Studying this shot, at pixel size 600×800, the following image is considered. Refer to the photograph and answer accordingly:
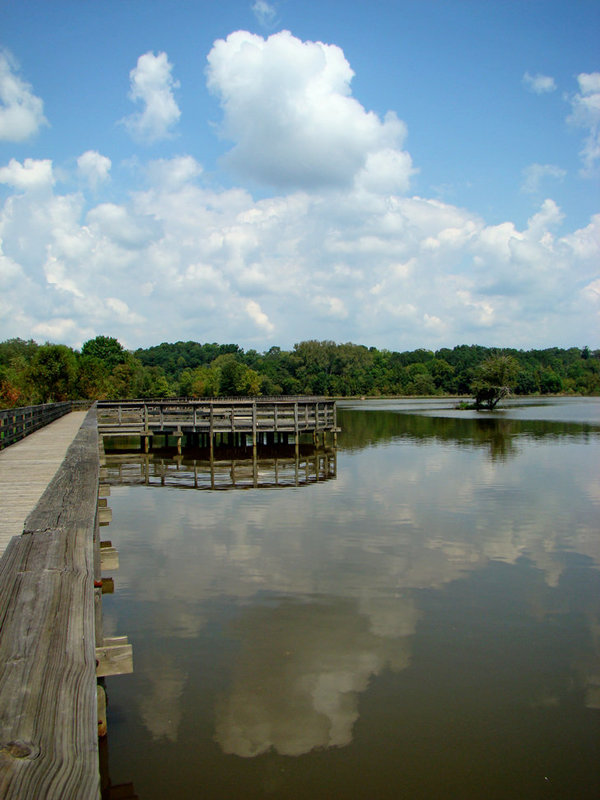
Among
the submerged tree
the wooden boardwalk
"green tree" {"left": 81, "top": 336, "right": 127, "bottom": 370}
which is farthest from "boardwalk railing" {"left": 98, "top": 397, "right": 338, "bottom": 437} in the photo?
"green tree" {"left": 81, "top": 336, "right": 127, "bottom": 370}

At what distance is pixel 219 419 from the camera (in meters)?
30.9

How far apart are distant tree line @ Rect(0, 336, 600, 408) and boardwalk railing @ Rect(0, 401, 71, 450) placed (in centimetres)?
1657

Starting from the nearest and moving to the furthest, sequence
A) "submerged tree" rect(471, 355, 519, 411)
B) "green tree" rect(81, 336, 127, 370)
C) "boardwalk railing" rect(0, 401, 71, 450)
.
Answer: "boardwalk railing" rect(0, 401, 71, 450)
"submerged tree" rect(471, 355, 519, 411)
"green tree" rect(81, 336, 127, 370)

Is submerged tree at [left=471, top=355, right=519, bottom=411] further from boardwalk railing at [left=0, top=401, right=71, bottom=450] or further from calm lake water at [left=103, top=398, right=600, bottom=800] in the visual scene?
calm lake water at [left=103, top=398, right=600, bottom=800]

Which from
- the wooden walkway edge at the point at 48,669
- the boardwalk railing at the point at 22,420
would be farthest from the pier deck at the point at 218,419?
the wooden walkway edge at the point at 48,669

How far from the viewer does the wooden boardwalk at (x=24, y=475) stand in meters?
7.60

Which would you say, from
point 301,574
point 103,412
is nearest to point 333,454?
point 103,412

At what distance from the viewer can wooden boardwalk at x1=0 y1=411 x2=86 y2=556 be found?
760 cm

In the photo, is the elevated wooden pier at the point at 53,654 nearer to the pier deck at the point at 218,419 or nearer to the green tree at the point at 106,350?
the pier deck at the point at 218,419

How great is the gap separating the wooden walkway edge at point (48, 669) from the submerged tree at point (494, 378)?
6849cm

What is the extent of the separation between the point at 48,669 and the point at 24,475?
9.84 meters

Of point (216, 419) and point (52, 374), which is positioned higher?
point (52, 374)

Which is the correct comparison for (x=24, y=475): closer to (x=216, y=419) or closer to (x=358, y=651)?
(x=358, y=651)

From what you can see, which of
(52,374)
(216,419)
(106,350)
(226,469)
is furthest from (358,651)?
(106,350)
